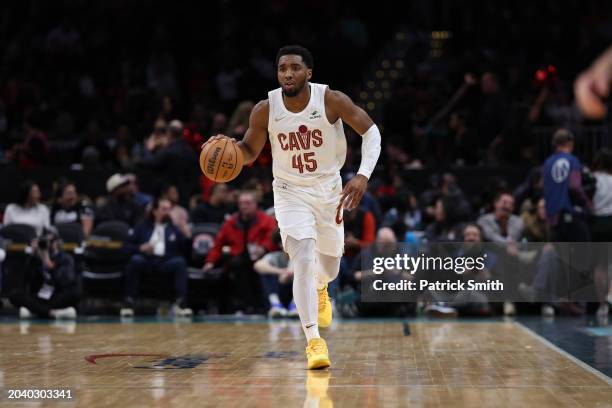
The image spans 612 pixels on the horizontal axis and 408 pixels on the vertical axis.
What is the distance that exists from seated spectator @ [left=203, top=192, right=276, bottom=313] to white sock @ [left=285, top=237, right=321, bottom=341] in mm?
5892

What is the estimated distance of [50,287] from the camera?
Answer: 13.9m

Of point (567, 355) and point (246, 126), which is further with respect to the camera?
point (246, 126)

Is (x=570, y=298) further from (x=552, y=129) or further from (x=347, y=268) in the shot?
(x=552, y=129)

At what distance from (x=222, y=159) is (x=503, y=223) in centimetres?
664

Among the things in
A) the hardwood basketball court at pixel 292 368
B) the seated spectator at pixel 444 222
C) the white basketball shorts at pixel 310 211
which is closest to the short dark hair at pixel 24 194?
the hardwood basketball court at pixel 292 368

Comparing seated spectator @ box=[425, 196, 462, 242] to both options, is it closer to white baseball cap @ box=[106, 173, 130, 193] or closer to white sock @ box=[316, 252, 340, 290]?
white baseball cap @ box=[106, 173, 130, 193]

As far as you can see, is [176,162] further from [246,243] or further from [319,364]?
[319,364]

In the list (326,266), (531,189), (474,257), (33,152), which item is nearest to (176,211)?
(33,152)

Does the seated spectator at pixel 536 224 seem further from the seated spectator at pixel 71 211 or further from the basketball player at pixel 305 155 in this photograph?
the basketball player at pixel 305 155

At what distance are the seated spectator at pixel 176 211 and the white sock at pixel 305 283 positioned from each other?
653 centimetres

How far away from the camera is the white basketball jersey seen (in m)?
8.48

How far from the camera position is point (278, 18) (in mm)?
22047

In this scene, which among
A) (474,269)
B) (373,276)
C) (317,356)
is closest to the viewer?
(317,356)

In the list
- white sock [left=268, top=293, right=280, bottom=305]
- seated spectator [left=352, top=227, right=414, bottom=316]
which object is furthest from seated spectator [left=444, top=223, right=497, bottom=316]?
white sock [left=268, top=293, right=280, bottom=305]
